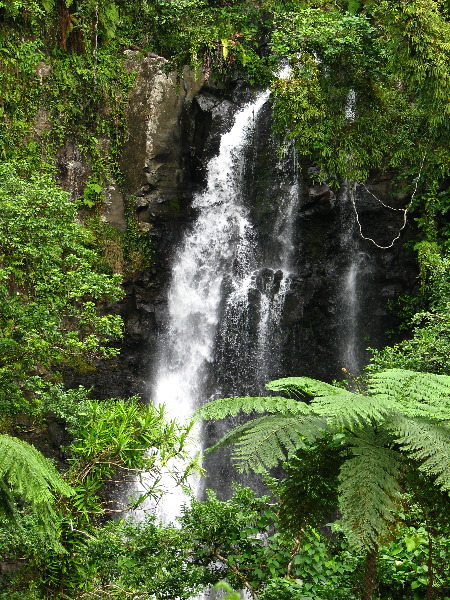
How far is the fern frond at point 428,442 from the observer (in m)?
2.56

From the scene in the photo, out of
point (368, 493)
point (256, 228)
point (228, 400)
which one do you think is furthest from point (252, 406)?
point (256, 228)

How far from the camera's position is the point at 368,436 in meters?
3.08

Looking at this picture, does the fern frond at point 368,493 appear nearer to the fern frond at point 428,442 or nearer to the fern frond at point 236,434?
the fern frond at point 428,442

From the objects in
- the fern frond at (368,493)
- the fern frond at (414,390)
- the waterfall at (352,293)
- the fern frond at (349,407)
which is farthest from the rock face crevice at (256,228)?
the fern frond at (349,407)

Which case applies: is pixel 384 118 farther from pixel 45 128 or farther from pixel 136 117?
pixel 45 128

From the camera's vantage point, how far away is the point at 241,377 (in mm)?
11367

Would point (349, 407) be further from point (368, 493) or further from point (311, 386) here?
point (311, 386)

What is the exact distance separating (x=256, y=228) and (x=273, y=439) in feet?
31.6

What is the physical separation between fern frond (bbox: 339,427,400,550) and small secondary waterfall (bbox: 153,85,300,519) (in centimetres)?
846

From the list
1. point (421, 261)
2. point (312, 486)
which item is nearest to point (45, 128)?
point (421, 261)

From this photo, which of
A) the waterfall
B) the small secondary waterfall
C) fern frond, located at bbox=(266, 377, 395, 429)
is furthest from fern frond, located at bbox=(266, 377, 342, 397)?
the waterfall

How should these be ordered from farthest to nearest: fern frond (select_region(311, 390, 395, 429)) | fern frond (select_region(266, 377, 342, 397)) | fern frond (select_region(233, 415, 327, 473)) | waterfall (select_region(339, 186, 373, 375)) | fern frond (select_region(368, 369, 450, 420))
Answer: waterfall (select_region(339, 186, 373, 375)), fern frond (select_region(266, 377, 342, 397)), fern frond (select_region(368, 369, 450, 420)), fern frond (select_region(233, 415, 327, 473)), fern frond (select_region(311, 390, 395, 429))

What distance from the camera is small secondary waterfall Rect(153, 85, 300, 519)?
1145cm

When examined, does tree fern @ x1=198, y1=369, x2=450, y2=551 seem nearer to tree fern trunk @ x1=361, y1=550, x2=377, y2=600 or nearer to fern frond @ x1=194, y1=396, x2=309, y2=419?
fern frond @ x1=194, y1=396, x2=309, y2=419
